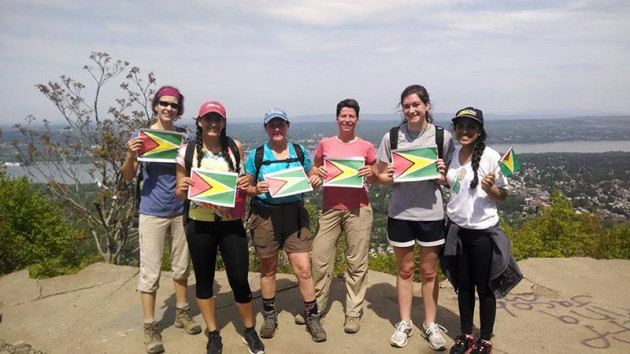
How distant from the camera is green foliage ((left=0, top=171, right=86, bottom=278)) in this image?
6.84 metres

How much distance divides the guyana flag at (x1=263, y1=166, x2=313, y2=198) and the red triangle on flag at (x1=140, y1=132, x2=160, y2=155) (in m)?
1.10

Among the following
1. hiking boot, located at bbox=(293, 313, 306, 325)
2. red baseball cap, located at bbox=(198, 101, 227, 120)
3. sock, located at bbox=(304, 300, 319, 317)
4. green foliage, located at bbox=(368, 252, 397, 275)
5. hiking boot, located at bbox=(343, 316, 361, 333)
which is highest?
red baseball cap, located at bbox=(198, 101, 227, 120)

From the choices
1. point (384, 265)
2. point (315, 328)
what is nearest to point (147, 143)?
point (315, 328)

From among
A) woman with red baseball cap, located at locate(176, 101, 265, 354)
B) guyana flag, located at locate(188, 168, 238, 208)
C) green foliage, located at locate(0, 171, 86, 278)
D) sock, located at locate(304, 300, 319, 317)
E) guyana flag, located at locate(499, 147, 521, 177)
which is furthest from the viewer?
green foliage, located at locate(0, 171, 86, 278)

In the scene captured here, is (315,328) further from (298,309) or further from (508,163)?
(508,163)

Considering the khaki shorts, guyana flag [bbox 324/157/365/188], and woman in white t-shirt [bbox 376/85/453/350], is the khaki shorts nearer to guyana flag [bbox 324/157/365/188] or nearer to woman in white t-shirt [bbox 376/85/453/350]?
guyana flag [bbox 324/157/365/188]

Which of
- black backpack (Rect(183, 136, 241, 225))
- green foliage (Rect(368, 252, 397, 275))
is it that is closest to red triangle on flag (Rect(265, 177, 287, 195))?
black backpack (Rect(183, 136, 241, 225))

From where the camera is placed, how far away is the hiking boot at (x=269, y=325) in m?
4.01

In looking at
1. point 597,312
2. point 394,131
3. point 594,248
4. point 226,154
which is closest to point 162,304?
point 226,154

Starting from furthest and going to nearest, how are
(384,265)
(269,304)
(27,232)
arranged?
(384,265) < (27,232) < (269,304)

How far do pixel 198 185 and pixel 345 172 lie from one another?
4.71ft

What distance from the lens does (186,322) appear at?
4.17 meters

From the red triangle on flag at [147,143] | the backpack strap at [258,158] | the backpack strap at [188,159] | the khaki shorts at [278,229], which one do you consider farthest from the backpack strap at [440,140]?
the red triangle on flag at [147,143]

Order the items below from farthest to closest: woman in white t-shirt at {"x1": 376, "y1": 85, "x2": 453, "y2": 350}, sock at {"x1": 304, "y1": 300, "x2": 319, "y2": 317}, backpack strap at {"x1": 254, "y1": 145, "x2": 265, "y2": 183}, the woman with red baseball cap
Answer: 1. sock at {"x1": 304, "y1": 300, "x2": 319, "y2": 317}
2. backpack strap at {"x1": 254, "y1": 145, "x2": 265, "y2": 183}
3. woman in white t-shirt at {"x1": 376, "y1": 85, "x2": 453, "y2": 350}
4. the woman with red baseball cap
